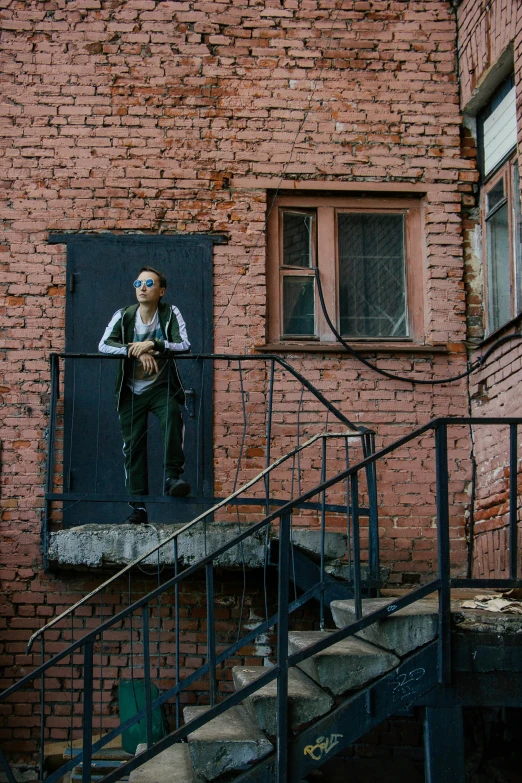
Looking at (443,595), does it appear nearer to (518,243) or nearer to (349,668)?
(349,668)

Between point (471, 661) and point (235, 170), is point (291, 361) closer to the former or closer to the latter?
point (235, 170)

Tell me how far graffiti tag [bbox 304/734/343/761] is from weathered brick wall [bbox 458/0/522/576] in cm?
238

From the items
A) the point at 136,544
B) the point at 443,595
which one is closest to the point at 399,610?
the point at 443,595

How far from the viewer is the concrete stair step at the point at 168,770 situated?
13.2 ft

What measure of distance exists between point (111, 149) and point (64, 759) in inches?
181

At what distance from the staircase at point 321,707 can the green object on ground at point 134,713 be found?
168 cm

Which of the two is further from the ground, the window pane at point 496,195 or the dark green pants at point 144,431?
the window pane at point 496,195

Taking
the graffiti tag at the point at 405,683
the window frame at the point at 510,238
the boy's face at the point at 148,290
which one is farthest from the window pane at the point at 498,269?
the graffiti tag at the point at 405,683

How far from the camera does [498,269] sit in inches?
282

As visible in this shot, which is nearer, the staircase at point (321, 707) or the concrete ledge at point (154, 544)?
the staircase at point (321, 707)

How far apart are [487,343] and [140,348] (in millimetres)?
2715

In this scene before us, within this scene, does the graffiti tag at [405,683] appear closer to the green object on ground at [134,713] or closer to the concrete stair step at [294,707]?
the concrete stair step at [294,707]

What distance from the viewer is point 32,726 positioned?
20.8ft

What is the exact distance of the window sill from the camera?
706 centimetres
